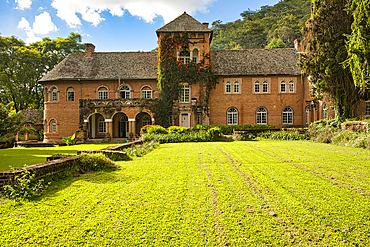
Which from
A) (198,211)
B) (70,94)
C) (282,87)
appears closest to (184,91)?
(282,87)

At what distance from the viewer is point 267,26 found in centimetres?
6150

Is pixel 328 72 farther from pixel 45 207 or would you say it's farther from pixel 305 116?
pixel 45 207

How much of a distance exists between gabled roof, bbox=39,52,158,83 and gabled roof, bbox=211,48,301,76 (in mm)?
8126

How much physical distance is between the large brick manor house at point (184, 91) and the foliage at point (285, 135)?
7.95 meters

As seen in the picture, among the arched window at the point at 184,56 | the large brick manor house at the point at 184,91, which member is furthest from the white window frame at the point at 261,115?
the arched window at the point at 184,56

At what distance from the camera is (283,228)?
328cm


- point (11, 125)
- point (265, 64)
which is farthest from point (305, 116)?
point (11, 125)

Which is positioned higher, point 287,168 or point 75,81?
point 75,81

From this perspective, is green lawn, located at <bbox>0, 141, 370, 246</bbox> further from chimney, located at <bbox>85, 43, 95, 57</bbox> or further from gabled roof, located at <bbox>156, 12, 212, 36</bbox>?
chimney, located at <bbox>85, 43, 95, 57</bbox>

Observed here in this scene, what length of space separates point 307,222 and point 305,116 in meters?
26.1

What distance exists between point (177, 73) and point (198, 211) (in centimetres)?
2305

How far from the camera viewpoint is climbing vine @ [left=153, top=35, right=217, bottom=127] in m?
25.8

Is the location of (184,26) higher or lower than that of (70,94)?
higher

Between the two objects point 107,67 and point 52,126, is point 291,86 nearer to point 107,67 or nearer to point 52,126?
point 107,67
